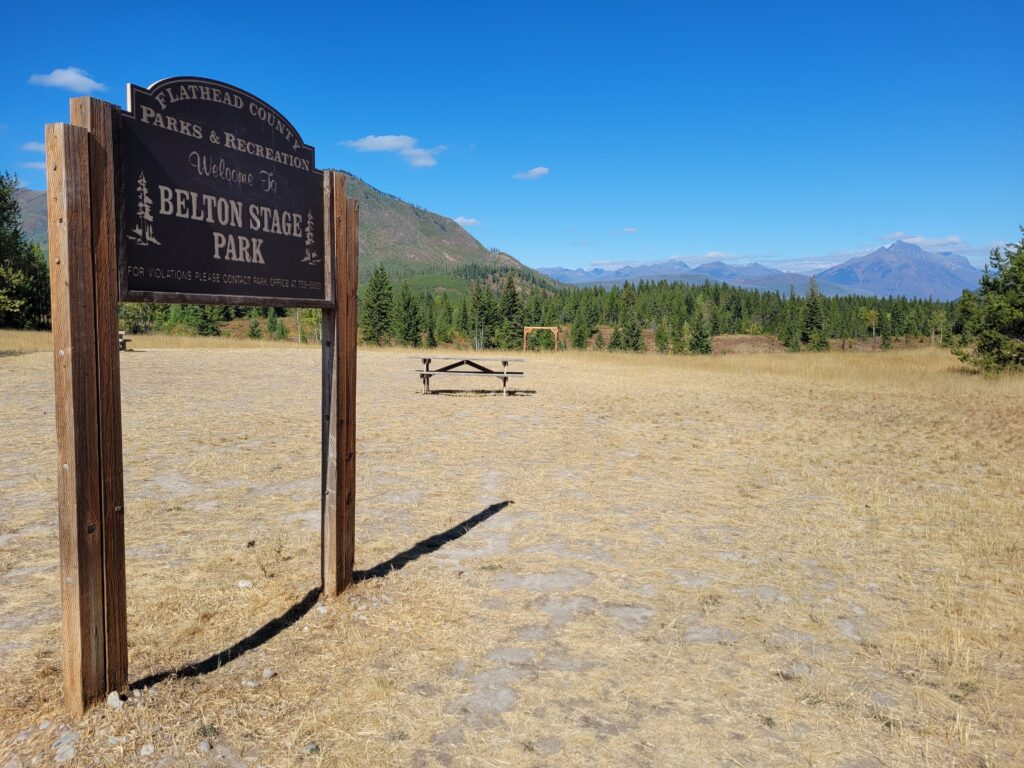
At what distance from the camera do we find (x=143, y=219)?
9.62ft

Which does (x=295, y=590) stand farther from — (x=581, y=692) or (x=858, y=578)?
(x=858, y=578)

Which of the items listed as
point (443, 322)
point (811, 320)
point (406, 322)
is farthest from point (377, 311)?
point (811, 320)

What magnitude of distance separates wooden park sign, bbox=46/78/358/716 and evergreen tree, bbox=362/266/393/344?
6833cm

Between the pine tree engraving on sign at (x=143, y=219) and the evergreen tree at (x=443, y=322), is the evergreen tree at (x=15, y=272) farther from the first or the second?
the evergreen tree at (x=443, y=322)

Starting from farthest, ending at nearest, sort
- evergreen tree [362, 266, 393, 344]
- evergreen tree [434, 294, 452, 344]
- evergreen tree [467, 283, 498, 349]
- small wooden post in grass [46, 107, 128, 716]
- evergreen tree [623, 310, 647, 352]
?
evergreen tree [434, 294, 452, 344]
evergreen tree [467, 283, 498, 349]
evergreen tree [623, 310, 647, 352]
evergreen tree [362, 266, 393, 344]
small wooden post in grass [46, 107, 128, 716]

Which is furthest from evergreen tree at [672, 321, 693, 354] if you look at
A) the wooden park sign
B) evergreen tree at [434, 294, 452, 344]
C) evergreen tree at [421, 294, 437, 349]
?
the wooden park sign

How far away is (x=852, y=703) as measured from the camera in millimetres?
3061

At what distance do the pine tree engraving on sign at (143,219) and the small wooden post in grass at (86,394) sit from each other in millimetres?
127

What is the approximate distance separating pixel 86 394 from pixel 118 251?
2.14ft

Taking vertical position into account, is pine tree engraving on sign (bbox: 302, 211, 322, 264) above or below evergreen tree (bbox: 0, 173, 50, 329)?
below

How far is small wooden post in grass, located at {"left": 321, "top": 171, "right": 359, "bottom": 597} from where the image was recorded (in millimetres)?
4047

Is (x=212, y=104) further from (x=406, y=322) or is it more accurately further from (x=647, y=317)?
(x=647, y=317)

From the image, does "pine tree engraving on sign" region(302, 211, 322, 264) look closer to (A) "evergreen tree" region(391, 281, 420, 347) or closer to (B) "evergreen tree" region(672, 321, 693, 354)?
(A) "evergreen tree" region(391, 281, 420, 347)

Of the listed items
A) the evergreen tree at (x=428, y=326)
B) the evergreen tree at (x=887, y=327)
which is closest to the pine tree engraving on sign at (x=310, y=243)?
the evergreen tree at (x=428, y=326)
